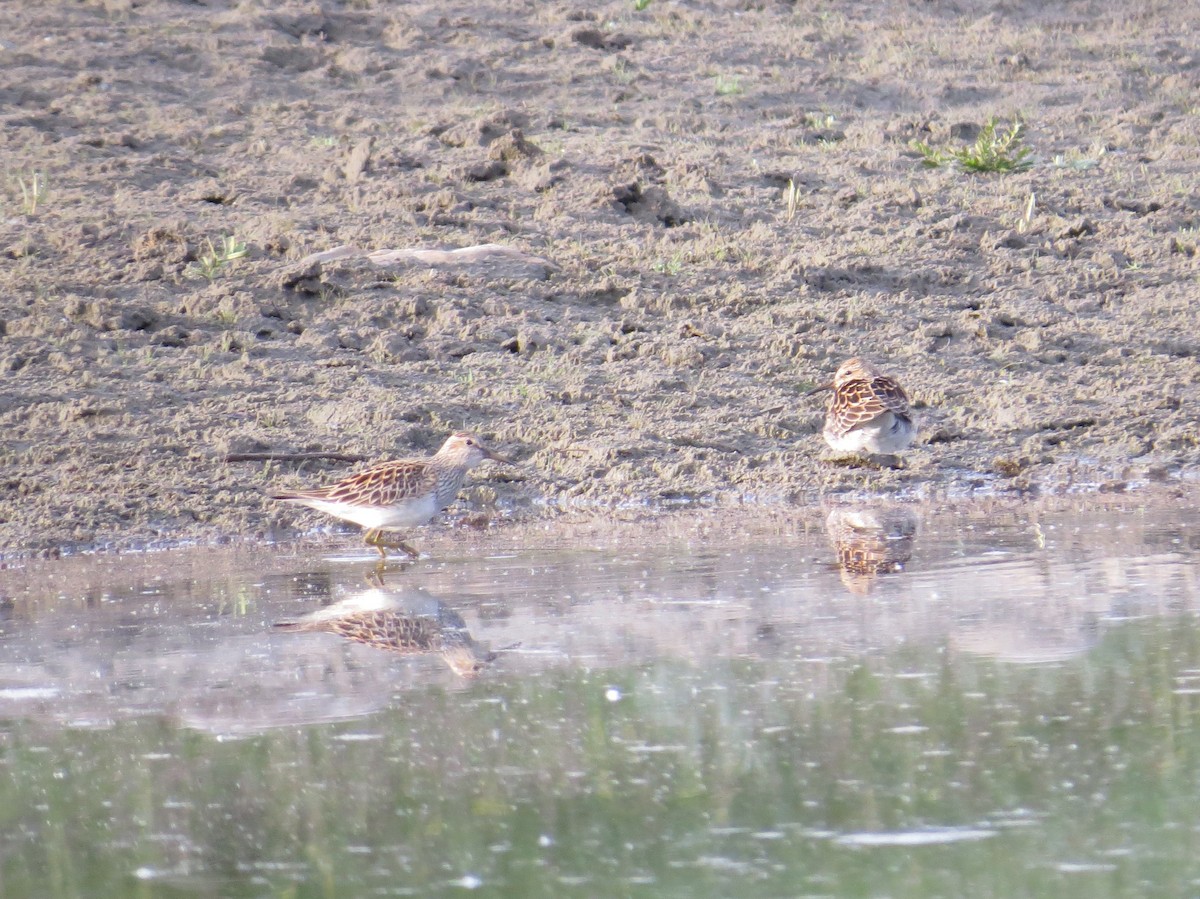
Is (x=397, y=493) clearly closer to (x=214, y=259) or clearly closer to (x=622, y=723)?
(x=622, y=723)

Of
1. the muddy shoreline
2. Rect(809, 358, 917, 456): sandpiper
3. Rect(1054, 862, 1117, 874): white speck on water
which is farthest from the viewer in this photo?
the muddy shoreline

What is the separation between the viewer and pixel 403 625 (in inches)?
271

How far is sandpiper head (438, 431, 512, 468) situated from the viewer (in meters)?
8.98

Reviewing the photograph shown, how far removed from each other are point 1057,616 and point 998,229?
651 cm

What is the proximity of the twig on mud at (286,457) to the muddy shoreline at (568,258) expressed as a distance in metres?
0.04

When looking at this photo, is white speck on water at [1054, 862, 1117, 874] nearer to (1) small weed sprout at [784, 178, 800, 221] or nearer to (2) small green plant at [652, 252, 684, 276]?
(2) small green plant at [652, 252, 684, 276]

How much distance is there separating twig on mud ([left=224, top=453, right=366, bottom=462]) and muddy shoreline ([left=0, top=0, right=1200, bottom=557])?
4 centimetres

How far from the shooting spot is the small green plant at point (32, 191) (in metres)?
11.9

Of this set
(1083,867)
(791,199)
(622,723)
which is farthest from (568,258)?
(1083,867)

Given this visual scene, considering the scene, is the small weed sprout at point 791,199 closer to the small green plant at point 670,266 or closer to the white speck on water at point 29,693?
the small green plant at point 670,266

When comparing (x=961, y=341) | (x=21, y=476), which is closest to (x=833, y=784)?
(x=21, y=476)

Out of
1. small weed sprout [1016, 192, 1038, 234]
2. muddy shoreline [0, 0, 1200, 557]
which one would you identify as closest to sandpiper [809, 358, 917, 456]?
muddy shoreline [0, 0, 1200, 557]

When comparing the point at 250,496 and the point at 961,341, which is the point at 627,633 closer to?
the point at 250,496

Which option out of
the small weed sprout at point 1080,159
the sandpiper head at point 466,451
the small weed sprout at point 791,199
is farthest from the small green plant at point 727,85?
the sandpiper head at point 466,451
